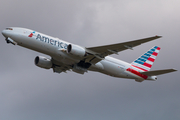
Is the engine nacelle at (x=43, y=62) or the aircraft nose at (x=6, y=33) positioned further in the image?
the engine nacelle at (x=43, y=62)

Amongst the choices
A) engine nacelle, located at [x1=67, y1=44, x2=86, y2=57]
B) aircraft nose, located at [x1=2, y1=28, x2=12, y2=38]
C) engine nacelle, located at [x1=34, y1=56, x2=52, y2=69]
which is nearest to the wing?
engine nacelle, located at [x1=67, y1=44, x2=86, y2=57]

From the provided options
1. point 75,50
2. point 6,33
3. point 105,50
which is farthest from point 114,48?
point 6,33

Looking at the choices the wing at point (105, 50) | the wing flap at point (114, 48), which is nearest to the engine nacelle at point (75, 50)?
the wing at point (105, 50)

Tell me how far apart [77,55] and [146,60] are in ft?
56.0

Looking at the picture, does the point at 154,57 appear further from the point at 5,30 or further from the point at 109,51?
the point at 5,30

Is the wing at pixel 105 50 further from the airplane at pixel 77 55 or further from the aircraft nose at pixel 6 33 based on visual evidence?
the aircraft nose at pixel 6 33

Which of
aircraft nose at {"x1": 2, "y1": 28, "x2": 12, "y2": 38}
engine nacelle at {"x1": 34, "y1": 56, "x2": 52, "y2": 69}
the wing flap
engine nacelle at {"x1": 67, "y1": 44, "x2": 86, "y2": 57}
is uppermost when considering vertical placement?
aircraft nose at {"x1": 2, "y1": 28, "x2": 12, "y2": 38}

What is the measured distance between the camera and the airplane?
3988 centimetres

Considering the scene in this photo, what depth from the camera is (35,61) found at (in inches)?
1880

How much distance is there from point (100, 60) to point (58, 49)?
6651 mm

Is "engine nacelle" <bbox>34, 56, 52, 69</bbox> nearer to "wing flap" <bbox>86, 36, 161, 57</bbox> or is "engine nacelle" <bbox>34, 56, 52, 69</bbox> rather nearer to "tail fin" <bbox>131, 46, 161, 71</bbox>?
"wing flap" <bbox>86, 36, 161, 57</bbox>

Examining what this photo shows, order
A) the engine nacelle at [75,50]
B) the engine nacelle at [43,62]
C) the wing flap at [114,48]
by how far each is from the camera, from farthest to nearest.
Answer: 1. the engine nacelle at [43,62]
2. the engine nacelle at [75,50]
3. the wing flap at [114,48]

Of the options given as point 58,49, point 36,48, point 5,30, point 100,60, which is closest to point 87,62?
point 100,60

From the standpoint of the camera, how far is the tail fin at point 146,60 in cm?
5069
